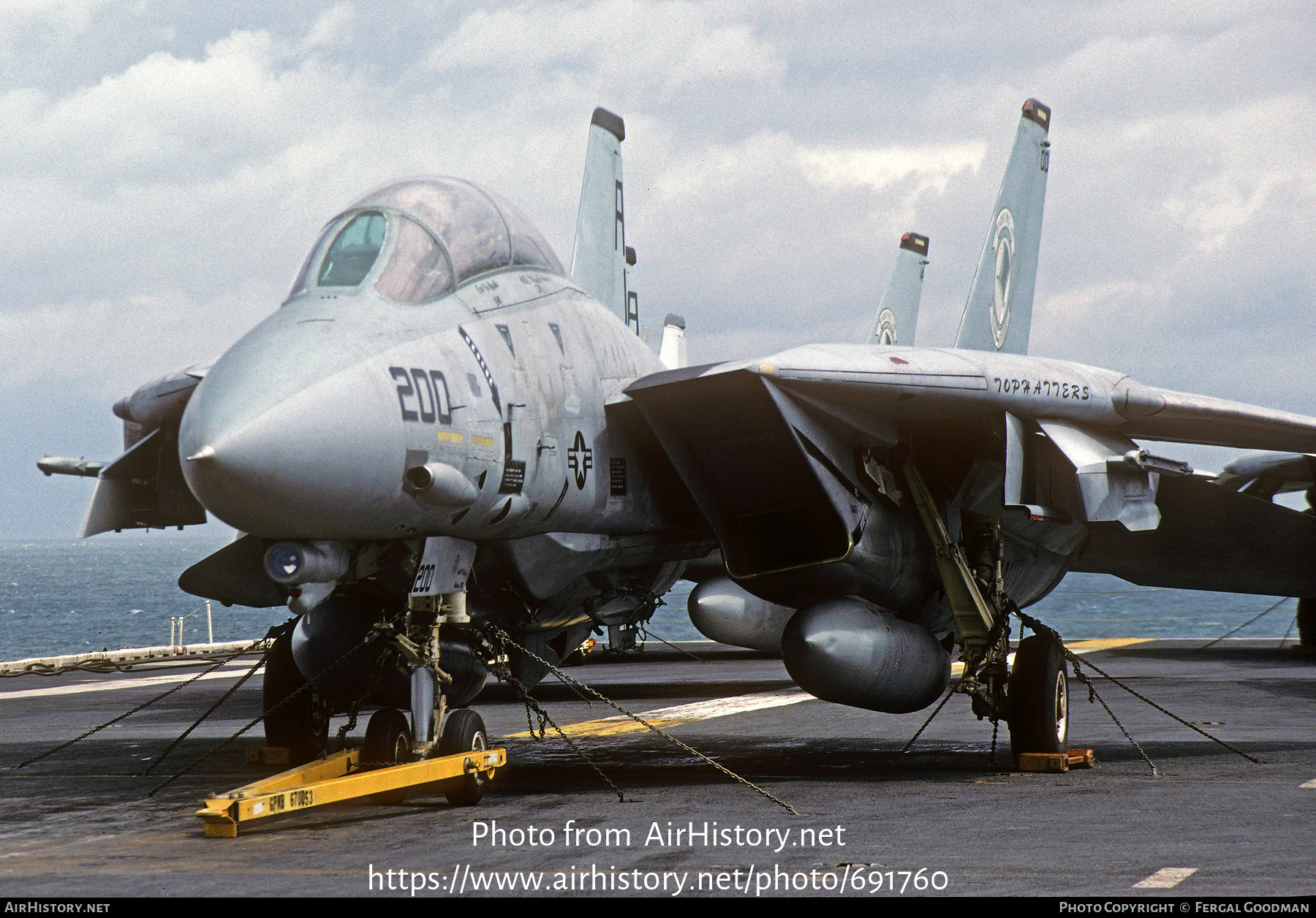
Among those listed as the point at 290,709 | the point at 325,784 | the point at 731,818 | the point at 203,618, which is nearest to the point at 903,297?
the point at 290,709

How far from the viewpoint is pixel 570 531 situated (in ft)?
28.7

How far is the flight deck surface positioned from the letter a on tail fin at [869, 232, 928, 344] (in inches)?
250

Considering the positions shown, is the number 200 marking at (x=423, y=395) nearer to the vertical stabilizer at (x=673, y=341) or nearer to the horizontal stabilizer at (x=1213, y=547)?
the horizontal stabilizer at (x=1213, y=547)

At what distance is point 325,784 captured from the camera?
22.0 feet

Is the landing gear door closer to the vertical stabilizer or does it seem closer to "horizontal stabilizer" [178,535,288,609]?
"horizontal stabilizer" [178,535,288,609]

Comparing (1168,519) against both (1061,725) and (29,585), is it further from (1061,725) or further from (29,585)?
(29,585)

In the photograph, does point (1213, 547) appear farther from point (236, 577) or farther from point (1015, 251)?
point (236, 577)

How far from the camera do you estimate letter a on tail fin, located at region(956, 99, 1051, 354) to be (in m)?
13.7

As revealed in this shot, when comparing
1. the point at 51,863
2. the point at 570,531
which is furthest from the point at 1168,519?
the point at 51,863

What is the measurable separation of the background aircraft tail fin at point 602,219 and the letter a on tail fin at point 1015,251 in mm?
3456

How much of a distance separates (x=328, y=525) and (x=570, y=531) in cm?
228

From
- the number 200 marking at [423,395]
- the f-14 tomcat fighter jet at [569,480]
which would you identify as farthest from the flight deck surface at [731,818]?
the number 200 marking at [423,395]

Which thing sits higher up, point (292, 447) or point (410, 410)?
point (410, 410)

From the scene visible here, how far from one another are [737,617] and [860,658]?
15.9ft
